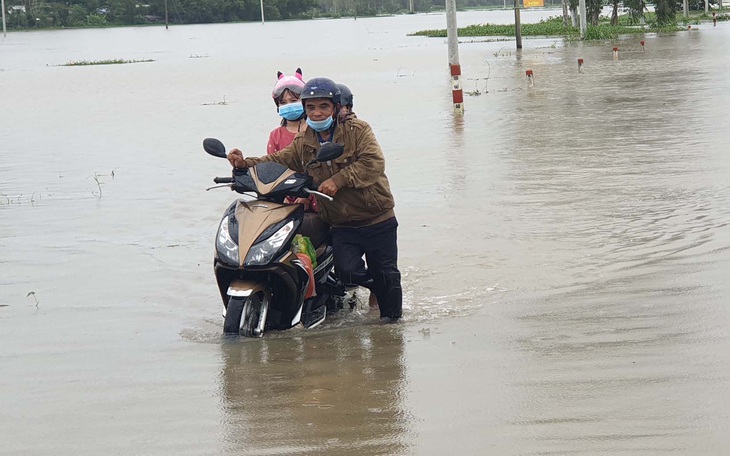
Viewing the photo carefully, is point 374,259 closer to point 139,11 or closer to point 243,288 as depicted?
point 243,288

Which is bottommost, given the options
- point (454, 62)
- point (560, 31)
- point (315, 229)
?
point (315, 229)

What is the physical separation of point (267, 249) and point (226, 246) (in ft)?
0.84

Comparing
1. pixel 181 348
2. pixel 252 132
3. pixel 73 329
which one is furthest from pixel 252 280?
pixel 252 132

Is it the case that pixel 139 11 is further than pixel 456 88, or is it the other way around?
pixel 139 11

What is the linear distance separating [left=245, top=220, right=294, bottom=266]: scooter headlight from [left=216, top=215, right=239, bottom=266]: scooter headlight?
90 mm

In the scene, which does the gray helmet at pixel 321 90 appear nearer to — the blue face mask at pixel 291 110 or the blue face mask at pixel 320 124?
the blue face mask at pixel 320 124

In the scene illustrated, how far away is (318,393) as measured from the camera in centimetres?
552

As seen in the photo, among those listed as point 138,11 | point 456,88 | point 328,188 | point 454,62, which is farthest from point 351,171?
point 138,11

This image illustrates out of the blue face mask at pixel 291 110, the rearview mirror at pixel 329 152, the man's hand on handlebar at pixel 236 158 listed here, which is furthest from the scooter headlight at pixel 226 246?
the blue face mask at pixel 291 110

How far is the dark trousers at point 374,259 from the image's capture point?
7.00 metres

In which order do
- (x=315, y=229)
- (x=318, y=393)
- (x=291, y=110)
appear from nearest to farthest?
1. (x=318, y=393)
2. (x=315, y=229)
3. (x=291, y=110)

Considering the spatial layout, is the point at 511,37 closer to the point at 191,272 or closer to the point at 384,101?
the point at 384,101

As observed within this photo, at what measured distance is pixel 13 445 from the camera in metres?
4.97

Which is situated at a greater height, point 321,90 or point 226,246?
point 321,90
